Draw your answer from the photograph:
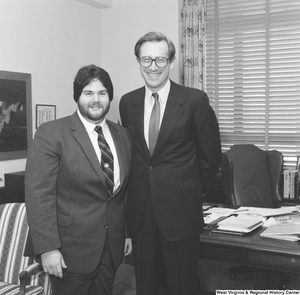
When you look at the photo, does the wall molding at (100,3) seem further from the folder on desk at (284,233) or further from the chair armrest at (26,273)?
the folder on desk at (284,233)

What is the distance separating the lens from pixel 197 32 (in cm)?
489

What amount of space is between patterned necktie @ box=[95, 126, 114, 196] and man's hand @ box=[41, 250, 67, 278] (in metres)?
0.37

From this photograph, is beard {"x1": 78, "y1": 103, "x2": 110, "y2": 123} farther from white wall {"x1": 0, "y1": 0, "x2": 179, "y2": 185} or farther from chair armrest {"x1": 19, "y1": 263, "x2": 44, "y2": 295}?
white wall {"x1": 0, "y1": 0, "x2": 179, "y2": 185}

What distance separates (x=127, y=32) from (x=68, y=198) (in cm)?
369

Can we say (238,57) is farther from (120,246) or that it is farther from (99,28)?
(120,246)

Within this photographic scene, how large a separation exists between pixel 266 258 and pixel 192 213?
412mm

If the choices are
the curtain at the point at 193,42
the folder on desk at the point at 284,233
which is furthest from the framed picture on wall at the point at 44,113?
the folder on desk at the point at 284,233

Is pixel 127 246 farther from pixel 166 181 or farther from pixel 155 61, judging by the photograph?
pixel 155 61

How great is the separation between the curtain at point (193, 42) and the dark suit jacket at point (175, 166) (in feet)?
8.78

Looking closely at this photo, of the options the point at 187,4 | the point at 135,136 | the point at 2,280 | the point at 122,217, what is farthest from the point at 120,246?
the point at 187,4

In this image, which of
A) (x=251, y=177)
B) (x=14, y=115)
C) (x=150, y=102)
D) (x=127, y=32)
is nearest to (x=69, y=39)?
(x=127, y=32)

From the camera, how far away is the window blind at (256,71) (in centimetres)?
466

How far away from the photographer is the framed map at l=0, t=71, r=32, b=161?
155 inches

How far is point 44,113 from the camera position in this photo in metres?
4.45
